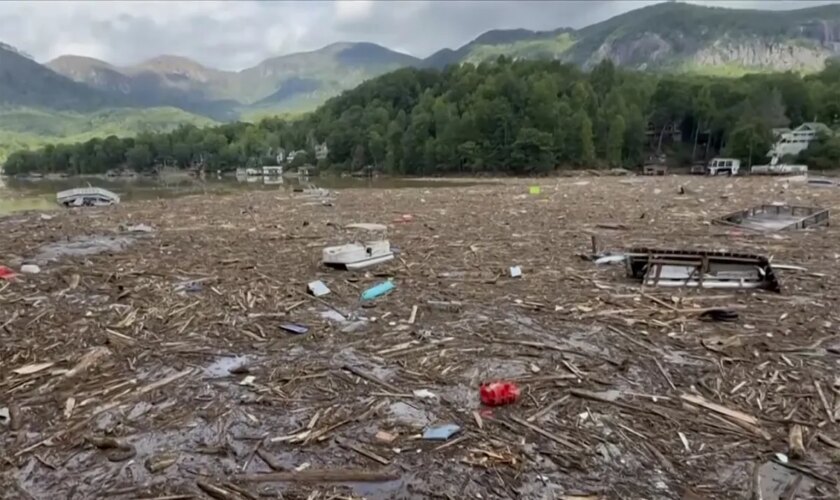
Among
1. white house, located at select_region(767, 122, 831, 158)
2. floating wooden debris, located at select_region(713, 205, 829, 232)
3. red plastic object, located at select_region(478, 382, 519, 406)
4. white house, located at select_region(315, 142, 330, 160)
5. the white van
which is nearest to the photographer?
red plastic object, located at select_region(478, 382, 519, 406)

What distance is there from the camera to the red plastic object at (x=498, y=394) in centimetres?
479

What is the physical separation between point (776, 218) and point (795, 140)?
53.6 meters

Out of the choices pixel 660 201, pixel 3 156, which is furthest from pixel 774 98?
pixel 3 156

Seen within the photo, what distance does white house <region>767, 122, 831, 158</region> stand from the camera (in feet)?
190

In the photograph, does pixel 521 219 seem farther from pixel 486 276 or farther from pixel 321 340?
pixel 321 340

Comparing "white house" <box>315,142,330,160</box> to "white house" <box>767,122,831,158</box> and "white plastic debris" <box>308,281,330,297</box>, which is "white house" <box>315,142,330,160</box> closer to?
"white house" <box>767,122,831,158</box>

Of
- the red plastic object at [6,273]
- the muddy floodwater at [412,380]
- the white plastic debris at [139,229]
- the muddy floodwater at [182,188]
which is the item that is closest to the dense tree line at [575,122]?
the muddy floodwater at [182,188]

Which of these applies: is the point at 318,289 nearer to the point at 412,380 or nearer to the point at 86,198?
the point at 412,380

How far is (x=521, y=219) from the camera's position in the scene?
54.5 ft

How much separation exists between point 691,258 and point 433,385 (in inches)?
214

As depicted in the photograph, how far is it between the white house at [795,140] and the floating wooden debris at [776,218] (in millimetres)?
47240

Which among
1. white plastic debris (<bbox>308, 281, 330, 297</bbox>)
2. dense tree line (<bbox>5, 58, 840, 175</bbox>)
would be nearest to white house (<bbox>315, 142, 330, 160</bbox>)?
dense tree line (<bbox>5, 58, 840, 175</bbox>)

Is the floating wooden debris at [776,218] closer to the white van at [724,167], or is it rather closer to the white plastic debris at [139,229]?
the white plastic debris at [139,229]

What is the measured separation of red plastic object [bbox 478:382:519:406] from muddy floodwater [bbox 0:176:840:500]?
100mm
